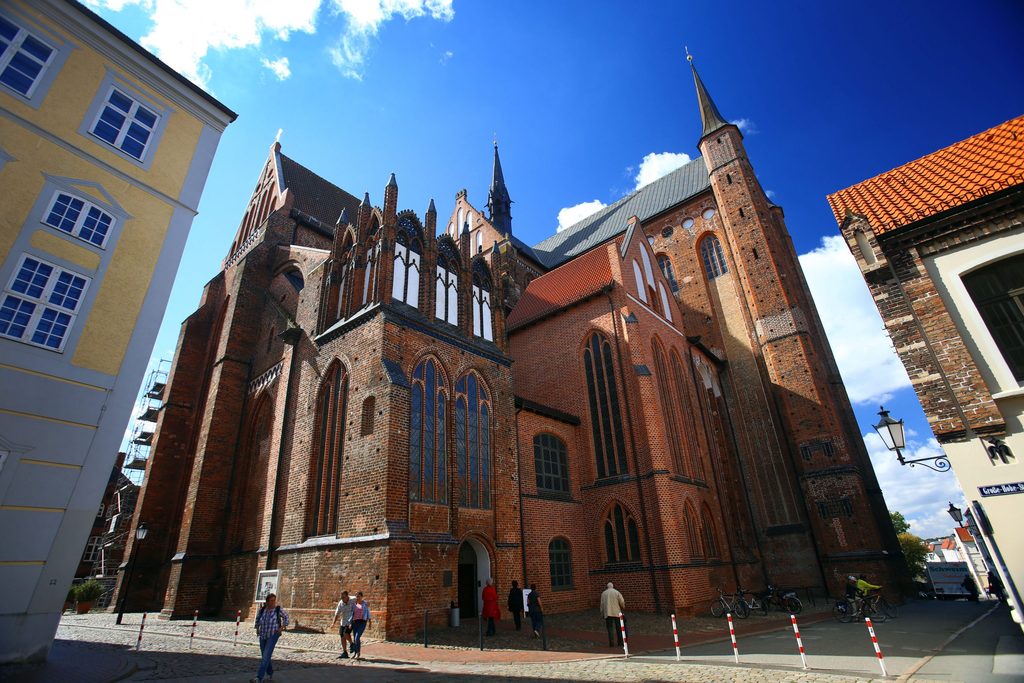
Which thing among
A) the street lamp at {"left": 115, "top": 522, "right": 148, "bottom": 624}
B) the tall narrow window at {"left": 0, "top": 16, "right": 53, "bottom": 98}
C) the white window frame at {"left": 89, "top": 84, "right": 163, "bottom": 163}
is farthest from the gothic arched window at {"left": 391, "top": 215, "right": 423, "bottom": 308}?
the street lamp at {"left": 115, "top": 522, "right": 148, "bottom": 624}

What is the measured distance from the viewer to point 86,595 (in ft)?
71.0

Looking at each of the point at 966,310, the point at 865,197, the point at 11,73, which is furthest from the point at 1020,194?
the point at 11,73

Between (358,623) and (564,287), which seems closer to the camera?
(358,623)

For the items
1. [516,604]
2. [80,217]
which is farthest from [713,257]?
[80,217]

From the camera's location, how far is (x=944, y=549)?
102m

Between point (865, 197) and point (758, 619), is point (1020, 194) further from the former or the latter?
point (758, 619)

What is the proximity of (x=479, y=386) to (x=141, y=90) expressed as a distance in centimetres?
1151

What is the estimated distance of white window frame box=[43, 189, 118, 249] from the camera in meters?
9.68

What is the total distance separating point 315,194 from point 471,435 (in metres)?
18.0

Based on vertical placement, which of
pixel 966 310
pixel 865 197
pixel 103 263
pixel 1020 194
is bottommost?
pixel 966 310

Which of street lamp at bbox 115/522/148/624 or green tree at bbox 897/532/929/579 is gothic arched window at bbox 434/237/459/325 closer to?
street lamp at bbox 115/522/148/624

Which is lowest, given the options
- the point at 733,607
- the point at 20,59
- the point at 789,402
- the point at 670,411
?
the point at 733,607

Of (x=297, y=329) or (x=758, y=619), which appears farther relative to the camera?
(x=297, y=329)

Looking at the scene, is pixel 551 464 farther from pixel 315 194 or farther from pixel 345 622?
pixel 315 194
